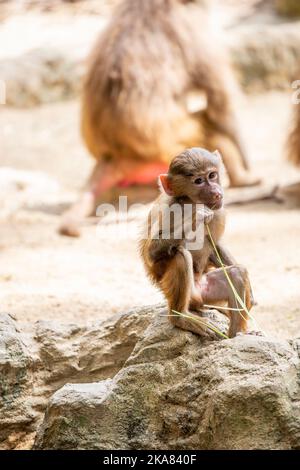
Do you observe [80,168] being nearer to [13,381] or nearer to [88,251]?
[88,251]

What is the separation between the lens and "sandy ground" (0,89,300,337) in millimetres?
4625

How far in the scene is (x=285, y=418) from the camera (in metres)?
2.92

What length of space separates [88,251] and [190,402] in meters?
2.97

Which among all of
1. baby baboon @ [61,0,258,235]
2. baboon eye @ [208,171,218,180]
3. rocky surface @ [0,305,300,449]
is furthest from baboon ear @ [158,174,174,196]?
baby baboon @ [61,0,258,235]

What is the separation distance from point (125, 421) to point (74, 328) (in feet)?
2.55

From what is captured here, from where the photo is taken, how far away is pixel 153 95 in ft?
24.7

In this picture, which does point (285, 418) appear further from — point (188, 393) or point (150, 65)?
point (150, 65)

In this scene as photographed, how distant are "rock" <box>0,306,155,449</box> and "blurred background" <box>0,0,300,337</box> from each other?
26.8 inches

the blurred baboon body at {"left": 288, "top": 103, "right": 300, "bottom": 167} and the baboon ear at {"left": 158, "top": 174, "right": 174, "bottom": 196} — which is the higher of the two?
the baboon ear at {"left": 158, "top": 174, "right": 174, "bottom": 196}

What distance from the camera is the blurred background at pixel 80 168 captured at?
4820 mm

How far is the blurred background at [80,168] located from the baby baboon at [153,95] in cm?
50
